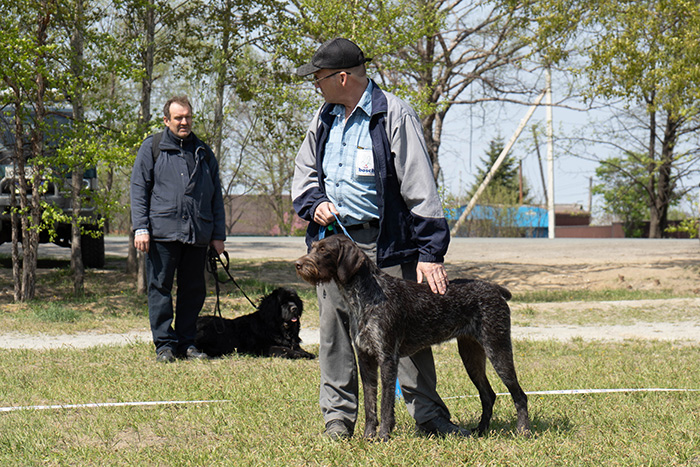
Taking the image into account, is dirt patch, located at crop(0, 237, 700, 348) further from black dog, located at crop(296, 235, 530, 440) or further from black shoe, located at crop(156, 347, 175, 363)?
black dog, located at crop(296, 235, 530, 440)

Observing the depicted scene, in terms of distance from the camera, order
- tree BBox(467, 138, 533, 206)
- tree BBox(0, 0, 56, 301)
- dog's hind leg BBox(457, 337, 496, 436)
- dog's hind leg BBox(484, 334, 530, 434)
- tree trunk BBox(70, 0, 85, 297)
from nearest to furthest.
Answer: dog's hind leg BBox(484, 334, 530, 434) < dog's hind leg BBox(457, 337, 496, 436) < tree BBox(0, 0, 56, 301) < tree trunk BBox(70, 0, 85, 297) < tree BBox(467, 138, 533, 206)

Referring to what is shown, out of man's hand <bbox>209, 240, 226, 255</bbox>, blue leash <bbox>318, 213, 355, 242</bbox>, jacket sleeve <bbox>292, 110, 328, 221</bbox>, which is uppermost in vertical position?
jacket sleeve <bbox>292, 110, 328, 221</bbox>

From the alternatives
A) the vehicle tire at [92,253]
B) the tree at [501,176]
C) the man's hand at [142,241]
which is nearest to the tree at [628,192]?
the tree at [501,176]

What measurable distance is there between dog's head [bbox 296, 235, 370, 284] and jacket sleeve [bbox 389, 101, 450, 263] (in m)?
0.38

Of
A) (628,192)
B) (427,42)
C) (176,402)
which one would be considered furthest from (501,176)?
(176,402)

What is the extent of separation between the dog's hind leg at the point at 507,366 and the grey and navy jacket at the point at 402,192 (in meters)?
0.58

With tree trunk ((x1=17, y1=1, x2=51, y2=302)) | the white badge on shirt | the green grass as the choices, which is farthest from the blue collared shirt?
tree trunk ((x1=17, y1=1, x2=51, y2=302))

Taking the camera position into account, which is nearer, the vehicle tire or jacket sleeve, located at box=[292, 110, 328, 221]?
jacket sleeve, located at box=[292, 110, 328, 221]

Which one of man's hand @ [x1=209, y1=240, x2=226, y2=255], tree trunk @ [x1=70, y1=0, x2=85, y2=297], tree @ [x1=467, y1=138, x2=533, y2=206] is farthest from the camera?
tree @ [x1=467, y1=138, x2=533, y2=206]

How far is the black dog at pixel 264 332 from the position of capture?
712 centimetres

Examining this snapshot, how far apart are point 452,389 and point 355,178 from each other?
2270 millimetres

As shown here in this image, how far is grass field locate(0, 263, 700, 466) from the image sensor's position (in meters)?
3.76

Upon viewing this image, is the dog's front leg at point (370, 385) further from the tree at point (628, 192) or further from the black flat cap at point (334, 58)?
the tree at point (628, 192)

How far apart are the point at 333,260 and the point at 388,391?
0.74 metres
